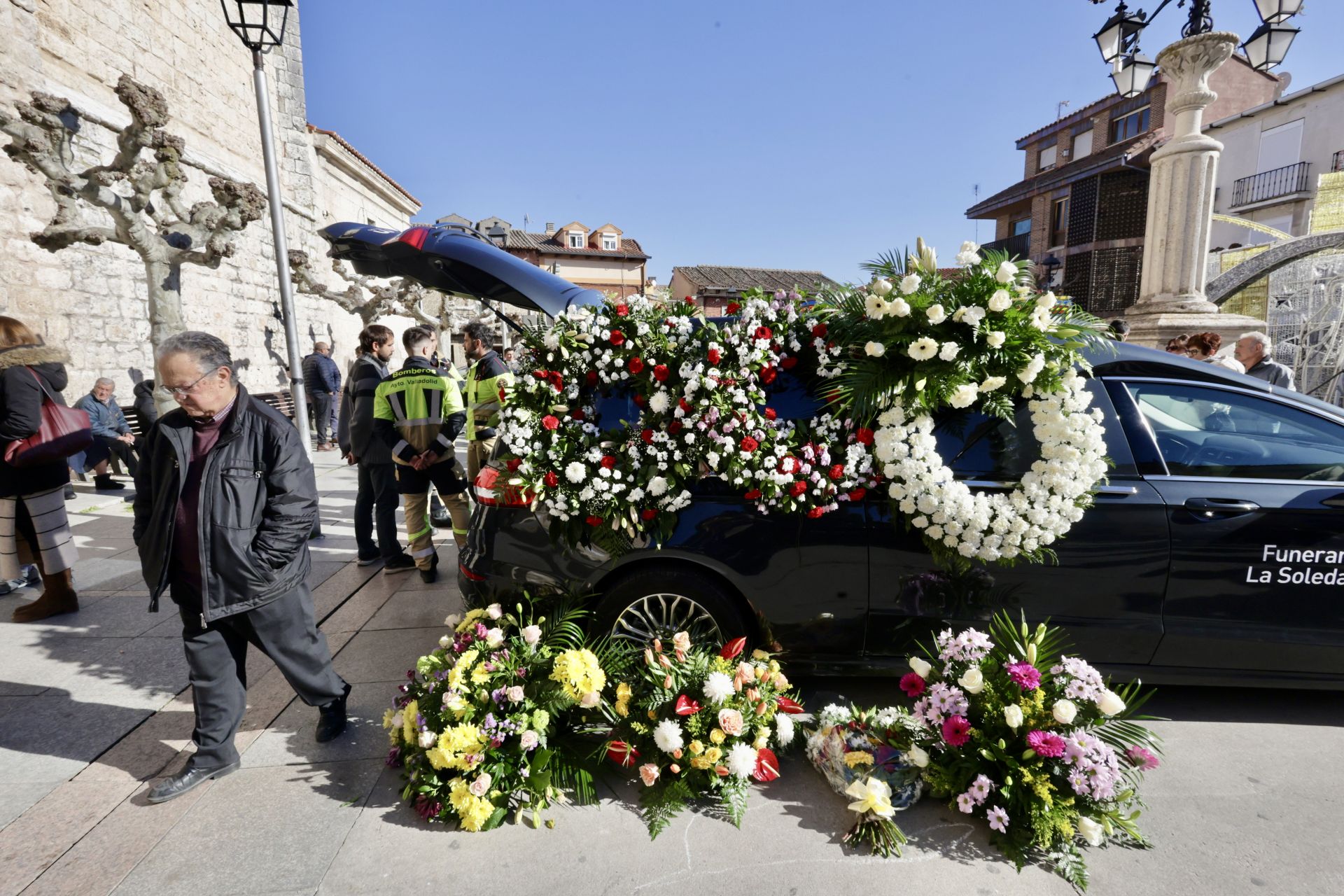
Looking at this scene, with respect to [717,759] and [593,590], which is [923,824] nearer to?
[717,759]

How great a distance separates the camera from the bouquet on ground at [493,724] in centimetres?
251

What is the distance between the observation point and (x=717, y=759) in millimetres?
2578

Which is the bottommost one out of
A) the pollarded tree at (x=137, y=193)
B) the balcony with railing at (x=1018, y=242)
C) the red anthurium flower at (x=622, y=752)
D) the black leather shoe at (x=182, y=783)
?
the black leather shoe at (x=182, y=783)

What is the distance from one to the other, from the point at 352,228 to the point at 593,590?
4028 mm

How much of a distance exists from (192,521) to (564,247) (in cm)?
5248

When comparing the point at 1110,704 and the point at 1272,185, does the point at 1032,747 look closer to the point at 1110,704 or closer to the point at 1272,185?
the point at 1110,704

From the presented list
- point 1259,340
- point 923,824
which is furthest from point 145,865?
point 1259,340

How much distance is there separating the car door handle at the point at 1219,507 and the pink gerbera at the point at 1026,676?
1081mm

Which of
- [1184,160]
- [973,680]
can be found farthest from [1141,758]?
[1184,160]

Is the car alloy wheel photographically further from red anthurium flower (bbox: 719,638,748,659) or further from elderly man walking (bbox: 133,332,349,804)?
elderly man walking (bbox: 133,332,349,804)

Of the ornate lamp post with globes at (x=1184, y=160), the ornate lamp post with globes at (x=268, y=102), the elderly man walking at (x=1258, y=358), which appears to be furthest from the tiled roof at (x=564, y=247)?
the elderly man walking at (x=1258, y=358)

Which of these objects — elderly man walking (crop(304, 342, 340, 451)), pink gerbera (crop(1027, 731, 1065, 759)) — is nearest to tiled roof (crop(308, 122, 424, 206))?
elderly man walking (crop(304, 342, 340, 451))

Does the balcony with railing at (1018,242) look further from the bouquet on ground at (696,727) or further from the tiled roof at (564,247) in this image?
the bouquet on ground at (696,727)

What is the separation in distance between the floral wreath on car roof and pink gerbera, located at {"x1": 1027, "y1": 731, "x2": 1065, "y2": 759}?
72 centimetres
